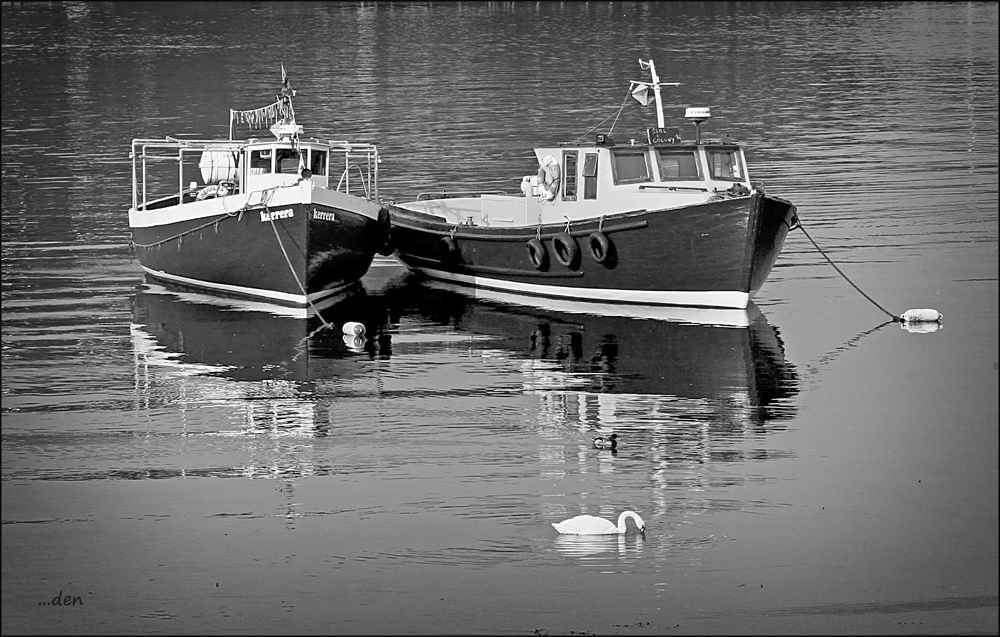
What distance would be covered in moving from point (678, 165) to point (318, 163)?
691 centimetres

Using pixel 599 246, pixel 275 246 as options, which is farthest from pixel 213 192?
pixel 599 246

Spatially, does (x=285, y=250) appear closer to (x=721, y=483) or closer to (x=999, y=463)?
(x=721, y=483)

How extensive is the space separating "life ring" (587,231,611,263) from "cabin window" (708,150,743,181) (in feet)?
7.59

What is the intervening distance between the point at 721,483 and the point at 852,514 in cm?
139

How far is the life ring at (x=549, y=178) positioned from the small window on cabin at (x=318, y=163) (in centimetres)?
426

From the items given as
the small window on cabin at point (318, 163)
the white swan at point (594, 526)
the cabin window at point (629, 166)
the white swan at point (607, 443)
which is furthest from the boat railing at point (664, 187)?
the white swan at point (594, 526)

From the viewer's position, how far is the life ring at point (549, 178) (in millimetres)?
26844

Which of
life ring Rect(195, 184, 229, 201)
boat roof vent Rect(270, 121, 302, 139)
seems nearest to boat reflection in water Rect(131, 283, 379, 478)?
life ring Rect(195, 184, 229, 201)

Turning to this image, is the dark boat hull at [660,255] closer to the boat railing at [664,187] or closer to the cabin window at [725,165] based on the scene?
the boat railing at [664,187]

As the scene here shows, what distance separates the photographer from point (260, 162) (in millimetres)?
28094

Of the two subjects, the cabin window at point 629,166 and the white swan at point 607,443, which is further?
the cabin window at point 629,166

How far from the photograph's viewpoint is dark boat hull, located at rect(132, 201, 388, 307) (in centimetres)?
2614

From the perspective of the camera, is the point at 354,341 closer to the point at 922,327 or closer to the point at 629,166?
the point at 629,166

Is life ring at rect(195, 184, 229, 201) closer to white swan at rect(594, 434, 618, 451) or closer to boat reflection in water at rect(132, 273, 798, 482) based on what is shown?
boat reflection in water at rect(132, 273, 798, 482)
